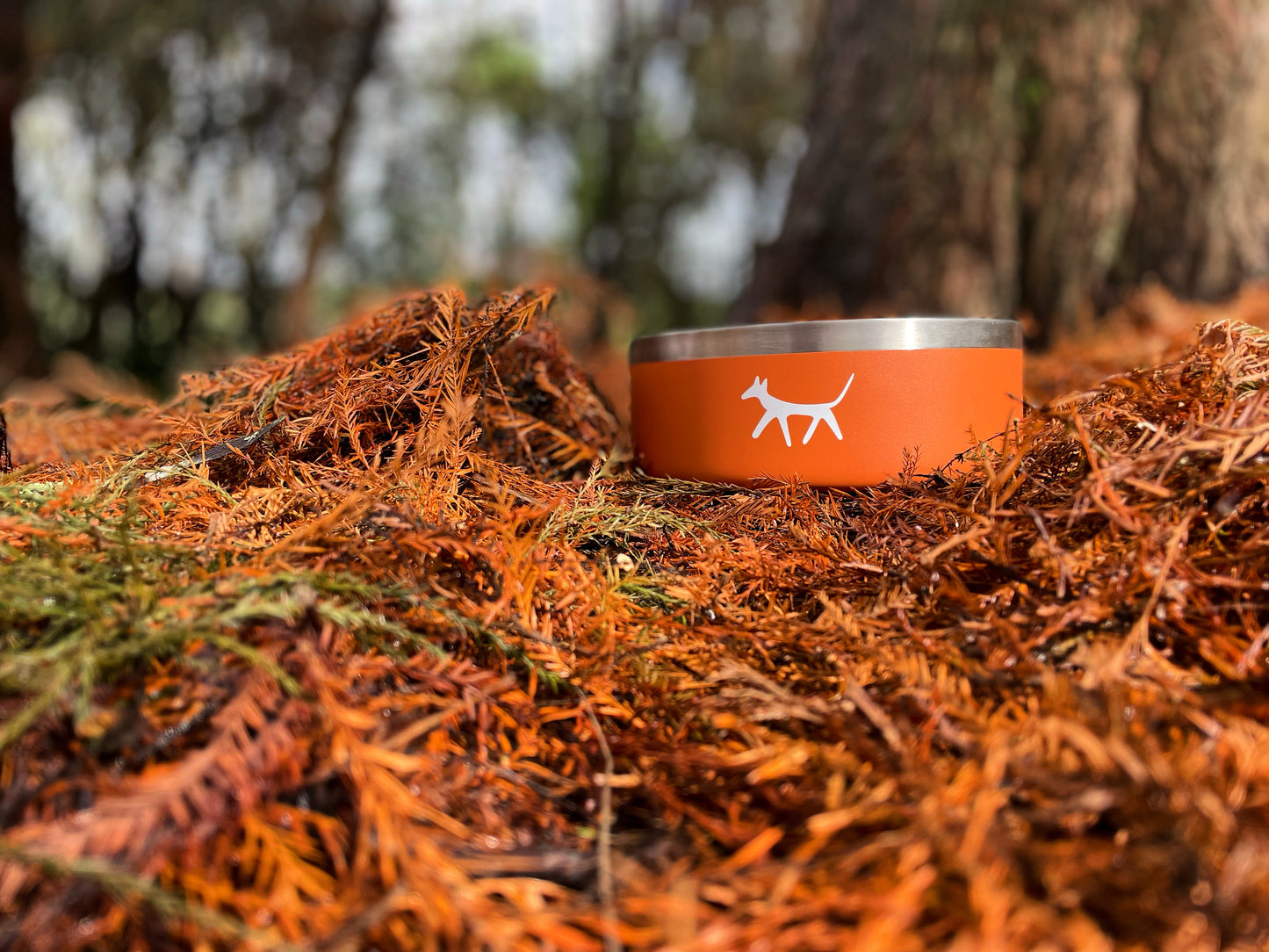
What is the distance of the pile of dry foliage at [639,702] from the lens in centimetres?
26

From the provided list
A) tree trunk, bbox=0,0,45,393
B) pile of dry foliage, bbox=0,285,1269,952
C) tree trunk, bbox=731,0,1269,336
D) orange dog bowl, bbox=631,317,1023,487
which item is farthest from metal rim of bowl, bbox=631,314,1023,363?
tree trunk, bbox=0,0,45,393

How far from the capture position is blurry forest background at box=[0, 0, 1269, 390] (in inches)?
65.3

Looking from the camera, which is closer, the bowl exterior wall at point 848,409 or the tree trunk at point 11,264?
the bowl exterior wall at point 848,409

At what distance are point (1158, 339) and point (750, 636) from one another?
1.01m

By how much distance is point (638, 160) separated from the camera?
6445 mm

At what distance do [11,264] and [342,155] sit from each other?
1465 millimetres

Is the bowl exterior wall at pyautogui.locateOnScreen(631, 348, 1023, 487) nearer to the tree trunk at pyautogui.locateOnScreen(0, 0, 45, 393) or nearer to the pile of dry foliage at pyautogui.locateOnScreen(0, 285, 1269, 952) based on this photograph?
the pile of dry foliage at pyautogui.locateOnScreen(0, 285, 1269, 952)

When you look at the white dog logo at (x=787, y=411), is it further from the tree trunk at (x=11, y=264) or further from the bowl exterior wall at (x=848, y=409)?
the tree trunk at (x=11, y=264)

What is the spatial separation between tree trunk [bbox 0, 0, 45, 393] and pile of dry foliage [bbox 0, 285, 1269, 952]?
2904mm

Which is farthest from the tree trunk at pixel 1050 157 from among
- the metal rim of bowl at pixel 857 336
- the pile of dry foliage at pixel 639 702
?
the pile of dry foliage at pixel 639 702

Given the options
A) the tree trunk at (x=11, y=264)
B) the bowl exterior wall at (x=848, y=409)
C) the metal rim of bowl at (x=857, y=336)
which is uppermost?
the tree trunk at (x=11, y=264)

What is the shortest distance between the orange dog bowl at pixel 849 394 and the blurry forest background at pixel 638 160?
0.26m

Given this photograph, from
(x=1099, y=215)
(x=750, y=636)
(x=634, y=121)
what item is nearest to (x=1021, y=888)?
(x=750, y=636)

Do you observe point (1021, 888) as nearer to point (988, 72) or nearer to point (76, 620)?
point (76, 620)
